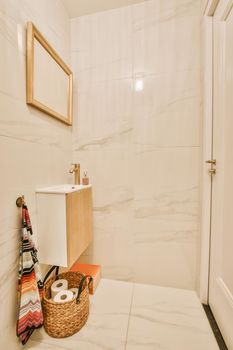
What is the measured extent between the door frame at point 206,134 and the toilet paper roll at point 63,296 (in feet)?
2.88

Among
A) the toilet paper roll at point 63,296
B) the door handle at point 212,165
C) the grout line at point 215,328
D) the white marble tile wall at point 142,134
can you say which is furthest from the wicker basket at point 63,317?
the door handle at point 212,165

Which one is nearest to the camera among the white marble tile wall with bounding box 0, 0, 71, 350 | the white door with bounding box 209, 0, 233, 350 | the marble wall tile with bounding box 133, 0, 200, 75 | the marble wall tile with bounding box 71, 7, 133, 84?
the white marble tile wall with bounding box 0, 0, 71, 350

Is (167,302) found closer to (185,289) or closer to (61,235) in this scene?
(185,289)

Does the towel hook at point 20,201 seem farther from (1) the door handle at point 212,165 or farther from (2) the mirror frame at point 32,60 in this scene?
(1) the door handle at point 212,165

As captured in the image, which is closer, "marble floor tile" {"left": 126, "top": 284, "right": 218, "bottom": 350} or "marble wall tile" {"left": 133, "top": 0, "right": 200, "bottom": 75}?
"marble floor tile" {"left": 126, "top": 284, "right": 218, "bottom": 350}

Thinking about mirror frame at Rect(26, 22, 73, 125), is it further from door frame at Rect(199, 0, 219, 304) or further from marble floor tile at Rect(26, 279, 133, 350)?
marble floor tile at Rect(26, 279, 133, 350)

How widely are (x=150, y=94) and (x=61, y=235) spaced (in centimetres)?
118

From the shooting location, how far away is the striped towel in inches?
35.1

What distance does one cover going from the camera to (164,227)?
1.43m

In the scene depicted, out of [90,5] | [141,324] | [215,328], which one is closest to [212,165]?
[215,328]

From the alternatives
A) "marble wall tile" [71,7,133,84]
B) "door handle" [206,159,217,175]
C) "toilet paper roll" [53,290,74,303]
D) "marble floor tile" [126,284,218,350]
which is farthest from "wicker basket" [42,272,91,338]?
"marble wall tile" [71,7,133,84]

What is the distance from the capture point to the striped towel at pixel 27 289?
89cm

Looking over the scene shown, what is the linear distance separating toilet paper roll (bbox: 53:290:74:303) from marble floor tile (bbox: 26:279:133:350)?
0.19m

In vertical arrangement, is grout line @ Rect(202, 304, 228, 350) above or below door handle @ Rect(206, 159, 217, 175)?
below
